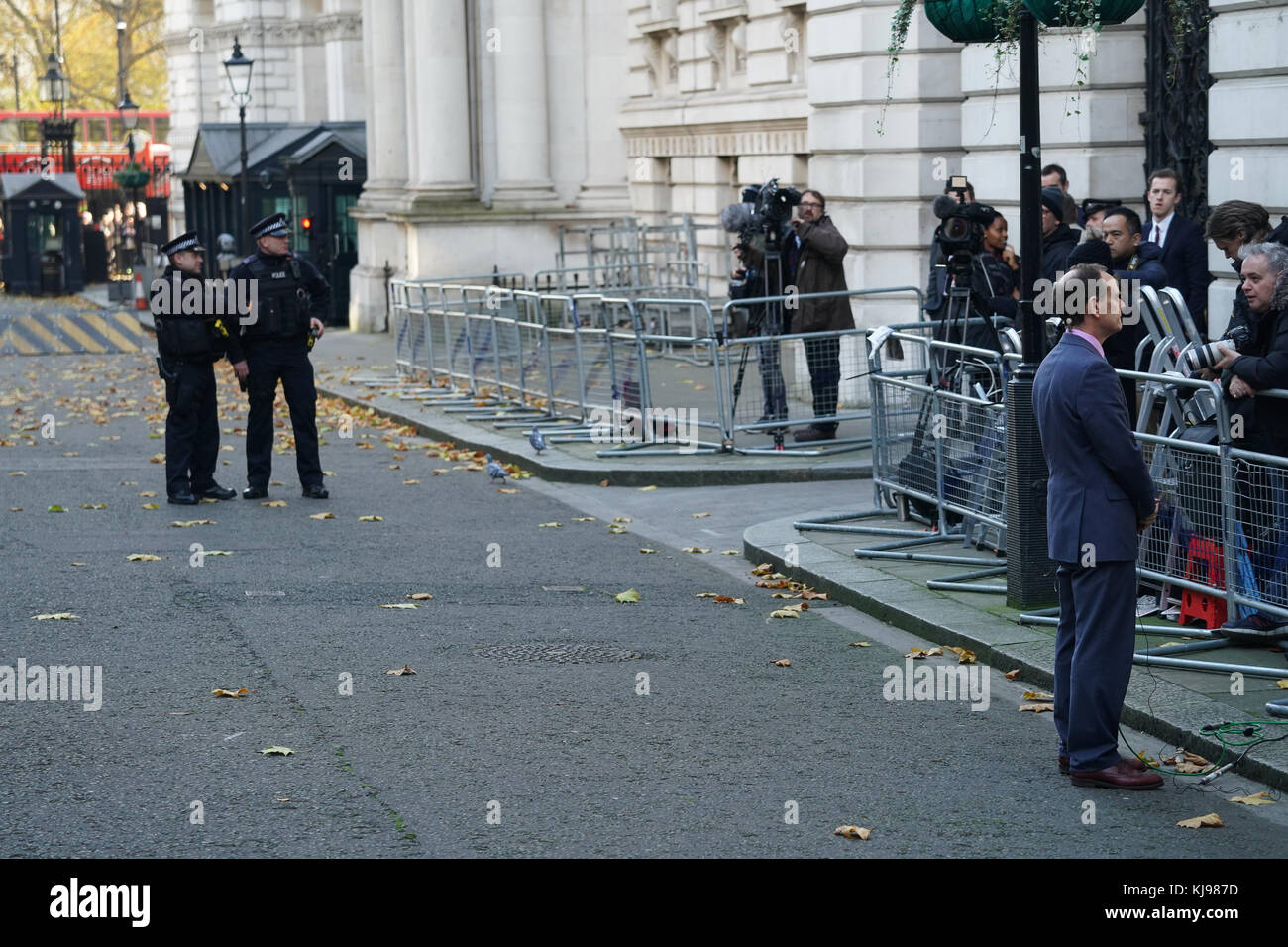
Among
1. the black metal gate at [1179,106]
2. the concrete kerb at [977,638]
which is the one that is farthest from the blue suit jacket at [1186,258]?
the concrete kerb at [977,638]

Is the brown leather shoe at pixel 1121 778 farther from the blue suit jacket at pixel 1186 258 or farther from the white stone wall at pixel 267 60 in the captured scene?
the white stone wall at pixel 267 60

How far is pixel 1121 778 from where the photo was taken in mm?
6938

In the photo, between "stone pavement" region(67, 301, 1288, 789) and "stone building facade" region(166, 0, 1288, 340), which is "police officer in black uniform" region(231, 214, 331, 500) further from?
"stone building facade" region(166, 0, 1288, 340)

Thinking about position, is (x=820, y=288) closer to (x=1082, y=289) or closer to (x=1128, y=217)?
(x=1128, y=217)

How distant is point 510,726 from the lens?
7.93 m

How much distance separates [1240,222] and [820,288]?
6459 millimetres

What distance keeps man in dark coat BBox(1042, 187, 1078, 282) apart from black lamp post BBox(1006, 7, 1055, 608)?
8.70 feet

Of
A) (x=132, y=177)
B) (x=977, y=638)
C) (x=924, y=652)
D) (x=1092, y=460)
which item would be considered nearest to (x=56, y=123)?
(x=132, y=177)

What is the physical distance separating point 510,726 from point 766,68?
18536mm

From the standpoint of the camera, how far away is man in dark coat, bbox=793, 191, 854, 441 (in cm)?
1591

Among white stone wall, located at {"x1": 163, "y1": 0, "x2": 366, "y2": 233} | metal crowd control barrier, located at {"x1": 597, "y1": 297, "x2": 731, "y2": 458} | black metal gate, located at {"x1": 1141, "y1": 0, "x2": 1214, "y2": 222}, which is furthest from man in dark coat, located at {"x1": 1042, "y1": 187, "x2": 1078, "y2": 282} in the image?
white stone wall, located at {"x1": 163, "y1": 0, "x2": 366, "y2": 233}

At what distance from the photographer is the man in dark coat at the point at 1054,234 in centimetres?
1207
